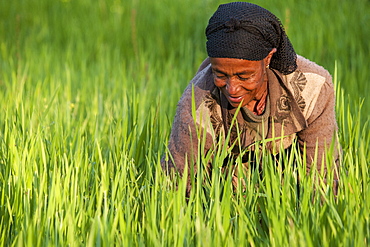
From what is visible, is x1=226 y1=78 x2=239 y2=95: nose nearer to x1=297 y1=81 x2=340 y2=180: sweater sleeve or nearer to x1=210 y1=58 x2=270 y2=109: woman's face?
x1=210 y1=58 x2=270 y2=109: woman's face

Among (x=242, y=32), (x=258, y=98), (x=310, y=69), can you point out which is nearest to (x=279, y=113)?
(x=258, y=98)

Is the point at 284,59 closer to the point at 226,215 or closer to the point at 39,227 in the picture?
the point at 226,215

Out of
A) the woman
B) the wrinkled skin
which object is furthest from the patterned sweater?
the wrinkled skin

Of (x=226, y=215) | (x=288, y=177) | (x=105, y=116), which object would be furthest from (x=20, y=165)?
(x=105, y=116)

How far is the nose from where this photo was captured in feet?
6.59

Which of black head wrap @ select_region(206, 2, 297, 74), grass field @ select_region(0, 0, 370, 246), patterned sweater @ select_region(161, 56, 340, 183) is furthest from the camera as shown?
patterned sweater @ select_region(161, 56, 340, 183)

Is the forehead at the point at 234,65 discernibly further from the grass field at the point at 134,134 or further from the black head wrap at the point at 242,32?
the grass field at the point at 134,134

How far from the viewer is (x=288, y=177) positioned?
6.08 feet

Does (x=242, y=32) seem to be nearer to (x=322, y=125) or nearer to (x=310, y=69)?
(x=310, y=69)

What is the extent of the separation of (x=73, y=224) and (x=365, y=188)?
904 millimetres

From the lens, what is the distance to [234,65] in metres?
2.01

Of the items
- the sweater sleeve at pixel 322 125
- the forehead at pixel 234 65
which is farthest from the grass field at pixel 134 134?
the forehead at pixel 234 65

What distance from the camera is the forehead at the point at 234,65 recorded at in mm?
2002

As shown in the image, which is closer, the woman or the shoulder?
the woman
